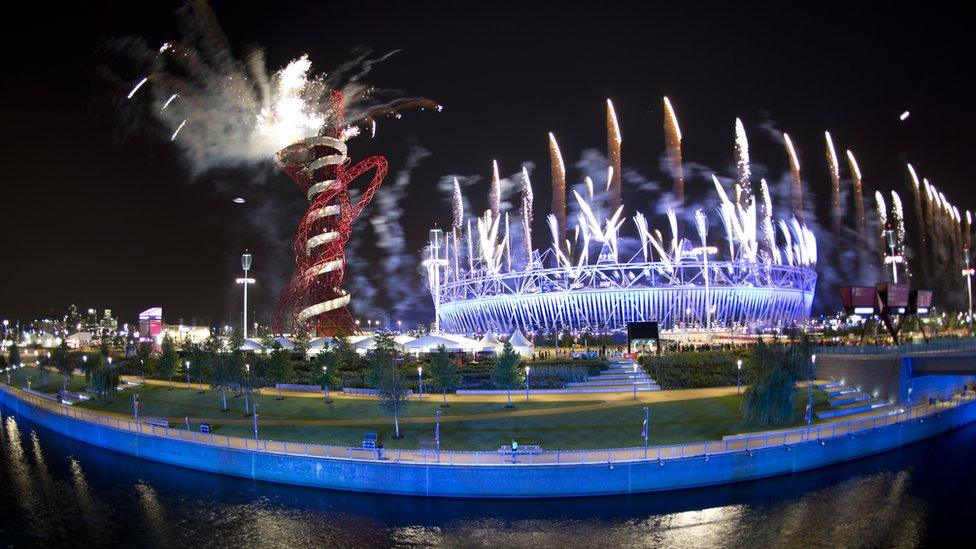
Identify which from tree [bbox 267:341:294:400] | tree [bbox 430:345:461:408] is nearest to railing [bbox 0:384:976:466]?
tree [bbox 430:345:461:408]

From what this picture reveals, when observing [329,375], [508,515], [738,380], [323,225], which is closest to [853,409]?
[738,380]

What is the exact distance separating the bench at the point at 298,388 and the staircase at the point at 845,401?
3184 cm

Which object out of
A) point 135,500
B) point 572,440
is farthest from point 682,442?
point 135,500

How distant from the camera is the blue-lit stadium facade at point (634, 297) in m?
91.0

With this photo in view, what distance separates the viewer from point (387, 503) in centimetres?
2952

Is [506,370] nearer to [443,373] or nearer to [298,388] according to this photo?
[443,373]

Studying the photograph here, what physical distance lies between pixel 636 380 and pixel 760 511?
742 inches

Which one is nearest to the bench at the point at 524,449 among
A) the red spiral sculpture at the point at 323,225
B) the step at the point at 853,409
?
the step at the point at 853,409

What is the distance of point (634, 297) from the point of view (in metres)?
91.4

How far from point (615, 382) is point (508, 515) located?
67.6 feet

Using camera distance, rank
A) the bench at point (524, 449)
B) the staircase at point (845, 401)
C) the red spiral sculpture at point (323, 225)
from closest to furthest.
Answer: the bench at point (524, 449) → the staircase at point (845, 401) → the red spiral sculpture at point (323, 225)

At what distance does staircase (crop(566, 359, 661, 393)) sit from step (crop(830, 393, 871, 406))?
10.3 metres

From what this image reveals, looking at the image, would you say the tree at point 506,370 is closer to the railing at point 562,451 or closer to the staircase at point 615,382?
the staircase at point 615,382

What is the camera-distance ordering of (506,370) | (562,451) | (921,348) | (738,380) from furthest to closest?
(921,348) → (738,380) → (506,370) → (562,451)
